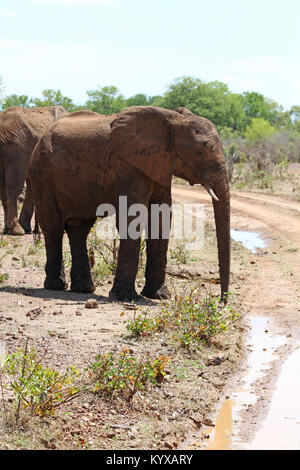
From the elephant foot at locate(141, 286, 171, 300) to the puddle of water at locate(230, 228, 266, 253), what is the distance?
5.54 meters

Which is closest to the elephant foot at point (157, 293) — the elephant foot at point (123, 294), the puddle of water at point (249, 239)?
the elephant foot at point (123, 294)

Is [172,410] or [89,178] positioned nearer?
[172,410]

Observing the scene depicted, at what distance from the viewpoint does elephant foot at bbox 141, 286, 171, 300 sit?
9125 mm

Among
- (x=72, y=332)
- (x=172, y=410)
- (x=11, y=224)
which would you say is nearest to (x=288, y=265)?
(x=11, y=224)

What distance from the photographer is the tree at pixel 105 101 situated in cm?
5997

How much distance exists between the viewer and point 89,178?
895cm

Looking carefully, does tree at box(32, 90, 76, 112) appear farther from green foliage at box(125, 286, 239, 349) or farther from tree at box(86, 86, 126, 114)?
green foliage at box(125, 286, 239, 349)

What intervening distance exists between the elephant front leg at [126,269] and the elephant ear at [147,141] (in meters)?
0.76

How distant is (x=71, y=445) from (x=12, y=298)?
3.76 meters

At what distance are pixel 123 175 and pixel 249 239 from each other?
8191 mm

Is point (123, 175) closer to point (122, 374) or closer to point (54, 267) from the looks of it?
point (54, 267)
